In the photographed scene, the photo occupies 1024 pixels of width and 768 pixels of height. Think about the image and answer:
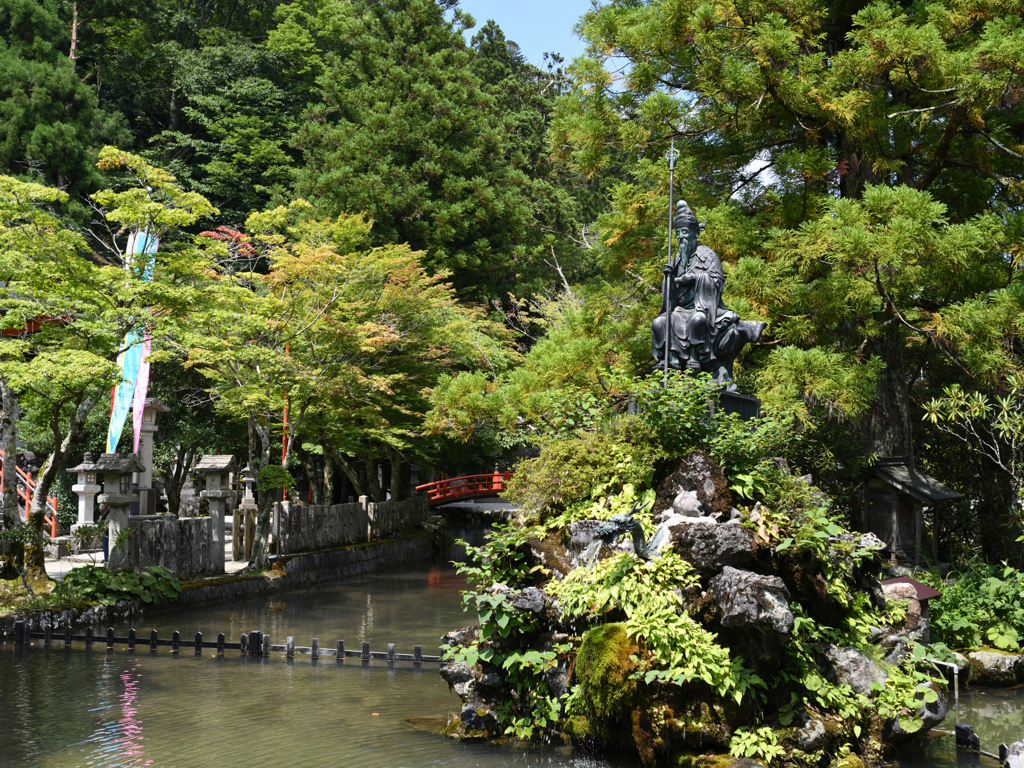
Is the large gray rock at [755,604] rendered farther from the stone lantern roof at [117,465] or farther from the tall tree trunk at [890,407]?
the stone lantern roof at [117,465]

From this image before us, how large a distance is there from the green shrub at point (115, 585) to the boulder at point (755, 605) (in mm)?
9625

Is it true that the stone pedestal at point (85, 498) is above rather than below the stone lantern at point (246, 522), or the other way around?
above

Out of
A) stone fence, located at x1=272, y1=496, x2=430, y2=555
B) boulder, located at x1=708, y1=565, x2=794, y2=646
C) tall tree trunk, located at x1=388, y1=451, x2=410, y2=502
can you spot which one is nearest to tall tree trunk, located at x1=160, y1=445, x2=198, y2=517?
tall tree trunk, located at x1=388, y1=451, x2=410, y2=502

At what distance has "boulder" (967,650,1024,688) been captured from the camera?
10242 millimetres

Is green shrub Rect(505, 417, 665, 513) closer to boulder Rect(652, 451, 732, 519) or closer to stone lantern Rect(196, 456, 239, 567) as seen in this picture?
boulder Rect(652, 451, 732, 519)

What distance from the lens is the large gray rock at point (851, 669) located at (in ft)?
24.5

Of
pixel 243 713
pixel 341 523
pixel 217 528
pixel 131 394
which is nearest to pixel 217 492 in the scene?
pixel 217 528

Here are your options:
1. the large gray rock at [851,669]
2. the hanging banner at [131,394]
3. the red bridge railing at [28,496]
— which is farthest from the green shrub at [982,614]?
the red bridge railing at [28,496]

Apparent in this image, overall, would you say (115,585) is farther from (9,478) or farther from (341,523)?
(341,523)

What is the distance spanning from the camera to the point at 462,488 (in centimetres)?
2909

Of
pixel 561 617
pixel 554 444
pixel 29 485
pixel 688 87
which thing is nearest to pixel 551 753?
pixel 561 617

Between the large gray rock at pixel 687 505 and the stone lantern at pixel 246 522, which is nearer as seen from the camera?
the large gray rock at pixel 687 505

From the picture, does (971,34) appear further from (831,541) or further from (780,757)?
(780,757)

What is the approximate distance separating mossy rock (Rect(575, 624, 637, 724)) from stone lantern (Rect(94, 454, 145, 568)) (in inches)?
346
